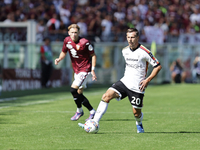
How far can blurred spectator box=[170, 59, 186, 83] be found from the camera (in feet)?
81.6

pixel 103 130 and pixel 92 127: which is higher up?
pixel 92 127

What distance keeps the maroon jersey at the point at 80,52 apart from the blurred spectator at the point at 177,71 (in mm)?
16332

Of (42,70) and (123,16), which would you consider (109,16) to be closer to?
(123,16)

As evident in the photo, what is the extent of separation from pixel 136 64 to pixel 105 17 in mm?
18494

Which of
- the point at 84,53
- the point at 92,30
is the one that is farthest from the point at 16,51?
the point at 84,53

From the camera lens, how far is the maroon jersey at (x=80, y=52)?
29.7ft

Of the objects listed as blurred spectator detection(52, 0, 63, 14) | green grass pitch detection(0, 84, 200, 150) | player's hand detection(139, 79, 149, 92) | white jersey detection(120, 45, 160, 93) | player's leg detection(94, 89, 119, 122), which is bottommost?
green grass pitch detection(0, 84, 200, 150)

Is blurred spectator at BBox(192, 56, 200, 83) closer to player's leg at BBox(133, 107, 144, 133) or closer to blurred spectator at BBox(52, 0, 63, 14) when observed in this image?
blurred spectator at BBox(52, 0, 63, 14)

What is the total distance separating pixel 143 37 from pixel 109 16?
2393 millimetres

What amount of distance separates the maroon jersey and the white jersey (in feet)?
7.09

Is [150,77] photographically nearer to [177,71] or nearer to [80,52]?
[80,52]

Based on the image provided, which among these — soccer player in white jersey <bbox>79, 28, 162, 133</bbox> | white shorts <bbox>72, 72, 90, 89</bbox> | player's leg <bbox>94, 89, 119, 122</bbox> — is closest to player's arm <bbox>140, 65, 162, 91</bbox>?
soccer player in white jersey <bbox>79, 28, 162, 133</bbox>

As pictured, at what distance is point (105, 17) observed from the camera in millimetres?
25156

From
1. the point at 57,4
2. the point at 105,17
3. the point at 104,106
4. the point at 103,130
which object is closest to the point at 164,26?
the point at 105,17
